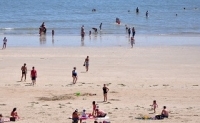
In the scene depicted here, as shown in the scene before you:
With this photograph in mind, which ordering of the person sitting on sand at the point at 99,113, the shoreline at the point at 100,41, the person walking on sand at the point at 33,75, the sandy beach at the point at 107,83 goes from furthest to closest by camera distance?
1. the shoreline at the point at 100,41
2. the person walking on sand at the point at 33,75
3. the sandy beach at the point at 107,83
4. the person sitting on sand at the point at 99,113

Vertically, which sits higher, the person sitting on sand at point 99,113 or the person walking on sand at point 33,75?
the person walking on sand at point 33,75

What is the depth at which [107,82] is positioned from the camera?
28656 millimetres

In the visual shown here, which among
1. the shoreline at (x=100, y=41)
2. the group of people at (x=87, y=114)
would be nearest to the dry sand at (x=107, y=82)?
the group of people at (x=87, y=114)

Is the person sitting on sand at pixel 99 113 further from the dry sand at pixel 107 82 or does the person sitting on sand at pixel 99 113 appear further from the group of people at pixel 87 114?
the dry sand at pixel 107 82

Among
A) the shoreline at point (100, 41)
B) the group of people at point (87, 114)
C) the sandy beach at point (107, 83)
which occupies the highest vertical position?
the shoreline at point (100, 41)

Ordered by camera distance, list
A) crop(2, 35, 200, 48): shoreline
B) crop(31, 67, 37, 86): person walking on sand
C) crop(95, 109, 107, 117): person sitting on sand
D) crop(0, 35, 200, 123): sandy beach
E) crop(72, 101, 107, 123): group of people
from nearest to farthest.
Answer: crop(72, 101, 107, 123): group of people
crop(95, 109, 107, 117): person sitting on sand
crop(0, 35, 200, 123): sandy beach
crop(31, 67, 37, 86): person walking on sand
crop(2, 35, 200, 48): shoreline

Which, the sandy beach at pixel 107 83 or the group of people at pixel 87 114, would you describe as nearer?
the group of people at pixel 87 114

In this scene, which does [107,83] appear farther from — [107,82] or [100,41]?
[100,41]

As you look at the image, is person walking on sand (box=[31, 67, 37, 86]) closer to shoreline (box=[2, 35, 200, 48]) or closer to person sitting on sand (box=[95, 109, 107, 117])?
person sitting on sand (box=[95, 109, 107, 117])

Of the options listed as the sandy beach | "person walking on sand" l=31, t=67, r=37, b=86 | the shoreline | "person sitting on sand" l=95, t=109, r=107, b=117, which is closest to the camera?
"person sitting on sand" l=95, t=109, r=107, b=117

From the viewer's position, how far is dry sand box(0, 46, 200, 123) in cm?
2280

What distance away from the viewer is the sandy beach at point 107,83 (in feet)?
74.8

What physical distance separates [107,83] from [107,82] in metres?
0.22

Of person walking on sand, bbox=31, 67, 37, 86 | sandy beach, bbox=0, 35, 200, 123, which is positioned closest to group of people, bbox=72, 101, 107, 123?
sandy beach, bbox=0, 35, 200, 123
